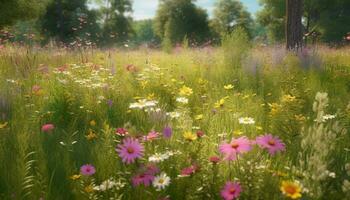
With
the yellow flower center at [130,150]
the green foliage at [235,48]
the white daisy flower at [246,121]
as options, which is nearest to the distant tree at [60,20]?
the green foliage at [235,48]

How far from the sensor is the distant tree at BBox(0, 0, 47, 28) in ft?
48.0

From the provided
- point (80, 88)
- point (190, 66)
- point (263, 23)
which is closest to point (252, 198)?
point (80, 88)

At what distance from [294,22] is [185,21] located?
105 feet

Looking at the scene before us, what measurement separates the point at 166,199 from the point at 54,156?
0.99 m

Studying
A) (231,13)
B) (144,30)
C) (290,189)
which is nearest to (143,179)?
(290,189)

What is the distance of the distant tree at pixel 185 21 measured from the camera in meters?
40.0

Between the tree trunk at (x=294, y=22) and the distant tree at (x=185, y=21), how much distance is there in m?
30.0

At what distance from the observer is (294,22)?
30.3 feet

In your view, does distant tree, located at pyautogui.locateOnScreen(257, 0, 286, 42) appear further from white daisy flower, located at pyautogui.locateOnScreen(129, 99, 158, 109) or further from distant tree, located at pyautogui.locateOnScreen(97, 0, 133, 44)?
white daisy flower, located at pyautogui.locateOnScreen(129, 99, 158, 109)

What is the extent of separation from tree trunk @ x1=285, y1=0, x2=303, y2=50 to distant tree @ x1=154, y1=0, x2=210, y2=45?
30039mm

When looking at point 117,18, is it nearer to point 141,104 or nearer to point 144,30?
point 141,104

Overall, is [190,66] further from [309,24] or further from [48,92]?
[309,24]

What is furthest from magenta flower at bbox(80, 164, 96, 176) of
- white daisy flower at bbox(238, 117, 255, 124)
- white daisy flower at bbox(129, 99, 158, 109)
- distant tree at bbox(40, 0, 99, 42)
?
distant tree at bbox(40, 0, 99, 42)

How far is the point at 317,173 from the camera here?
150 centimetres
